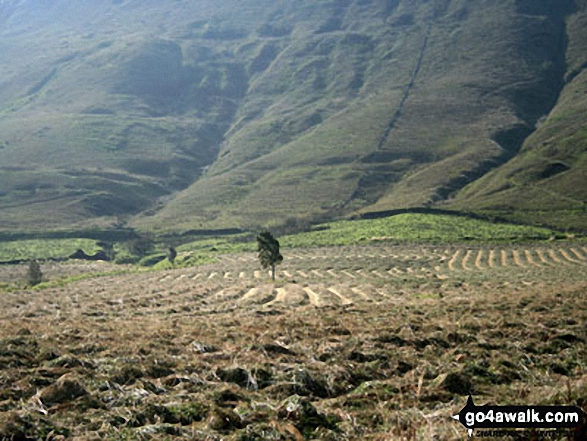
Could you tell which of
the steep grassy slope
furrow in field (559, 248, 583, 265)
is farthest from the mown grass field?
the steep grassy slope

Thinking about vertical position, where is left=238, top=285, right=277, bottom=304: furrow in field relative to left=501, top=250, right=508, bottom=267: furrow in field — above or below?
below

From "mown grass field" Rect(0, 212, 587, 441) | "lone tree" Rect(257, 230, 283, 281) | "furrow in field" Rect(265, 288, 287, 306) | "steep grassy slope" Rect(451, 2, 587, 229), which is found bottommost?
"mown grass field" Rect(0, 212, 587, 441)

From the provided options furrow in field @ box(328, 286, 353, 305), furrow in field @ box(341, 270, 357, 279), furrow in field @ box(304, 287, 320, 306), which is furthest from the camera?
furrow in field @ box(341, 270, 357, 279)

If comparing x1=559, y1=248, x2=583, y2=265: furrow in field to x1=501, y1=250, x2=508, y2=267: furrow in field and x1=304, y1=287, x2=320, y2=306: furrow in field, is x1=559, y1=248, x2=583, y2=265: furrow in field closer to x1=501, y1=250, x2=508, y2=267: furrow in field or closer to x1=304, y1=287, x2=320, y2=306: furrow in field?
x1=501, y1=250, x2=508, y2=267: furrow in field

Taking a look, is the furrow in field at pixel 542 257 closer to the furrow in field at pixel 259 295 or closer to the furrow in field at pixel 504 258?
the furrow in field at pixel 504 258

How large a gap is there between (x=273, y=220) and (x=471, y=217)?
164 ft

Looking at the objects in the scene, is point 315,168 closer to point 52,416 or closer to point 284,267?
point 284,267

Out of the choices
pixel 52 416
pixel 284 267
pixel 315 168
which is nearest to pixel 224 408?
pixel 52 416

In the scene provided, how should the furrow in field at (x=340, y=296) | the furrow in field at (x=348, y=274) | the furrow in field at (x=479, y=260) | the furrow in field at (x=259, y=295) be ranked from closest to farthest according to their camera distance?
the furrow in field at (x=340, y=296)
the furrow in field at (x=259, y=295)
the furrow in field at (x=348, y=274)
the furrow in field at (x=479, y=260)

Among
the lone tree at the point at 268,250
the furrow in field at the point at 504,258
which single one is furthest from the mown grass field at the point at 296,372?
the furrow in field at the point at 504,258

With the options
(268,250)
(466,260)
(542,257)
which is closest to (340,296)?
(268,250)

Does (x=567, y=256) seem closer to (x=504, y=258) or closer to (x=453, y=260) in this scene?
(x=504, y=258)

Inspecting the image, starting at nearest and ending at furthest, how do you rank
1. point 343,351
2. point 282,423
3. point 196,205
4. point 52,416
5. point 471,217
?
point 282,423 → point 52,416 → point 343,351 → point 471,217 → point 196,205

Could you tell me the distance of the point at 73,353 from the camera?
11.6 metres
